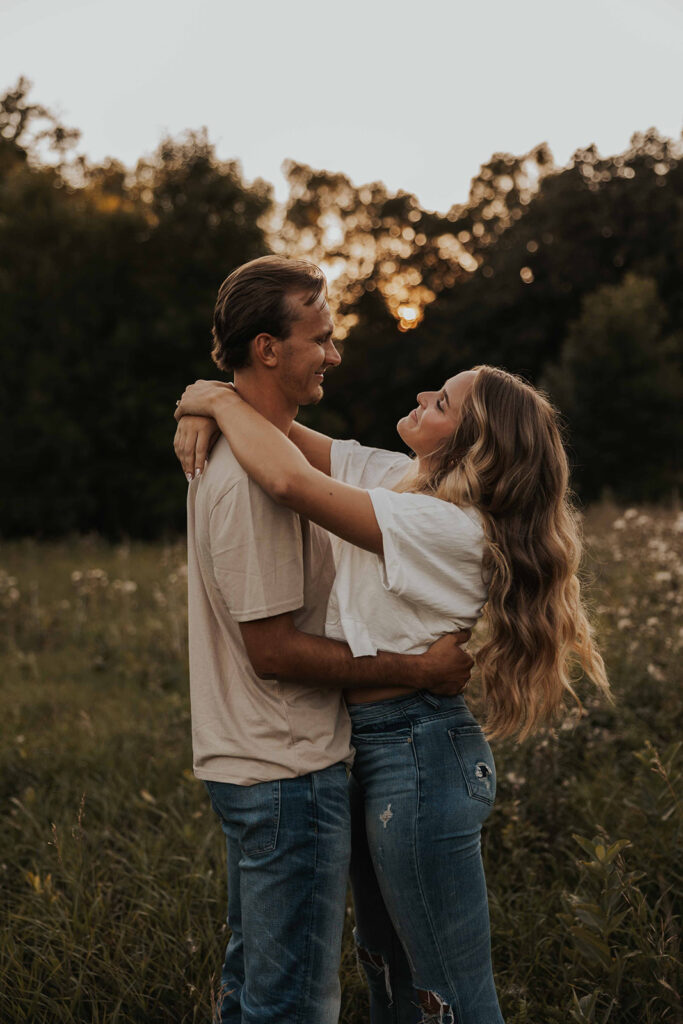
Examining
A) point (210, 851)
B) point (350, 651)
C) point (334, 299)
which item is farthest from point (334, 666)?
point (334, 299)

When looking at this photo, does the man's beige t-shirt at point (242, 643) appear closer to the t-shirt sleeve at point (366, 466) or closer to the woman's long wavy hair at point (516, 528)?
the woman's long wavy hair at point (516, 528)

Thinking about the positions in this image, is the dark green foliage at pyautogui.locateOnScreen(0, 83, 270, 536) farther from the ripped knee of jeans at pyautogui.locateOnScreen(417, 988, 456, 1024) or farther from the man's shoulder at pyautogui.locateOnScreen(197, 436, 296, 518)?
the ripped knee of jeans at pyautogui.locateOnScreen(417, 988, 456, 1024)

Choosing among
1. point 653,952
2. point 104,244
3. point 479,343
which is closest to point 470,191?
point 479,343

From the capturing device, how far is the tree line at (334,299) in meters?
19.9

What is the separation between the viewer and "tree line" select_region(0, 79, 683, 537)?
19.9 metres

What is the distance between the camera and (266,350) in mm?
2334

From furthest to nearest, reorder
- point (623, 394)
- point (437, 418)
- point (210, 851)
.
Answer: point (623, 394) → point (210, 851) → point (437, 418)

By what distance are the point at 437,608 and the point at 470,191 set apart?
34.6 meters

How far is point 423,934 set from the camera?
214 cm

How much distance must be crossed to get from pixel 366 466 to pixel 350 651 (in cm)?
84

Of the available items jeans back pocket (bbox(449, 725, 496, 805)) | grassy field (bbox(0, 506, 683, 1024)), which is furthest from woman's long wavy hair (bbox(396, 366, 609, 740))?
grassy field (bbox(0, 506, 683, 1024))

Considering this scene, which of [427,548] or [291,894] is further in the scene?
[427,548]

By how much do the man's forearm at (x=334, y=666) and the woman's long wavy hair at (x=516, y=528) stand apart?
29 cm

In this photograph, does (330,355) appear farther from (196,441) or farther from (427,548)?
(427,548)
